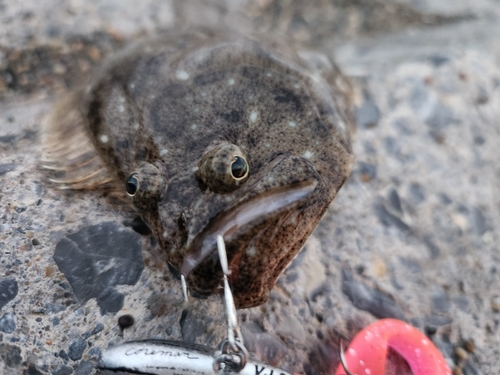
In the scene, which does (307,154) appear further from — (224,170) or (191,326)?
(191,326)

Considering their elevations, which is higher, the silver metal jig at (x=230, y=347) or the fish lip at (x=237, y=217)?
the fish lip at (x=237, y=217)

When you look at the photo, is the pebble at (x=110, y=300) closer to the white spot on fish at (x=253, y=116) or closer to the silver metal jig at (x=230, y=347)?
the silver metal jig at (x=230, y=347)

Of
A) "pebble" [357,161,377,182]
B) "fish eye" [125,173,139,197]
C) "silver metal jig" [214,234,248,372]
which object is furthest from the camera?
"pebble" [357,161,377,182]

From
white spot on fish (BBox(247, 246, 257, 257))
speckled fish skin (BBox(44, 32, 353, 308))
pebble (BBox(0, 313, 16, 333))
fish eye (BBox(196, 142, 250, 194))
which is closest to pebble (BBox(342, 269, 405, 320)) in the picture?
speckled fish skin (BBox(44, 32, 353, 308))

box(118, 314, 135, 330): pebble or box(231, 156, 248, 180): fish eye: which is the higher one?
box(231, 156, 248, 180): fish eye

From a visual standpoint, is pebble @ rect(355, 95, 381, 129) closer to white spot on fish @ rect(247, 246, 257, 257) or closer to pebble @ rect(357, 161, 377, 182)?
pebble @ rect(357, 161, 377, 182)

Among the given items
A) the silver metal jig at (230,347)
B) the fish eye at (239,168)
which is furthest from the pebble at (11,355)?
the fish eye at (239,168)

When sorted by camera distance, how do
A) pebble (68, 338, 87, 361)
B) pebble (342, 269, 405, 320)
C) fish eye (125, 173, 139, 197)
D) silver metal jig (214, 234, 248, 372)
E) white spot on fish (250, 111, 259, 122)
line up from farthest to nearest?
pebble (342, 269, 405, 320)
white spot on fish (250, 111, 259, 122)
pebble (68, 338, 87, 361)
fish eye (125, 173, 139, 197)
silver metal jig (214, 234, 248, 372)
